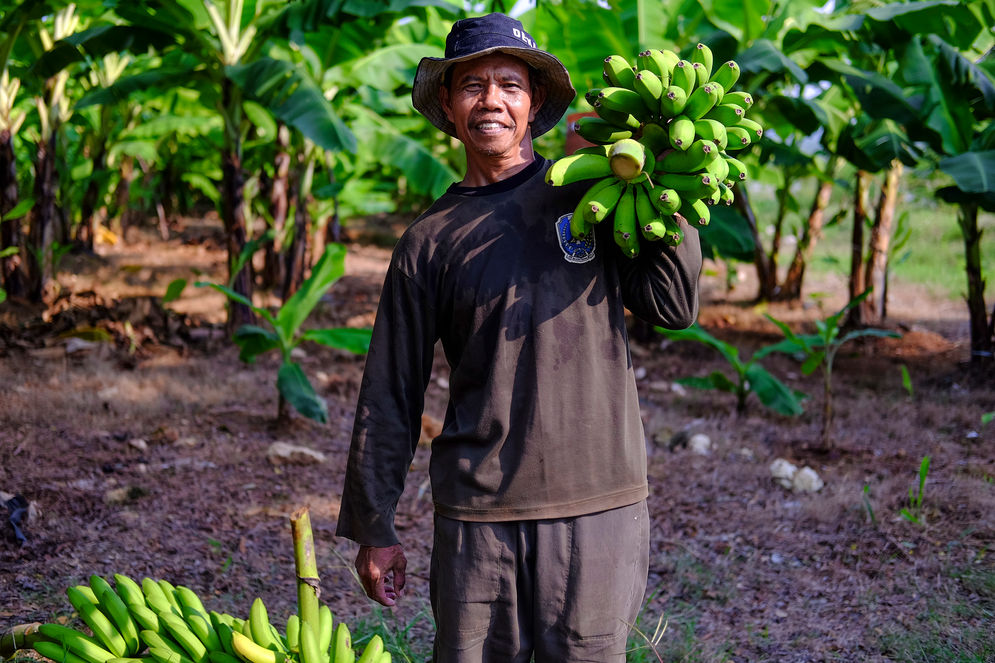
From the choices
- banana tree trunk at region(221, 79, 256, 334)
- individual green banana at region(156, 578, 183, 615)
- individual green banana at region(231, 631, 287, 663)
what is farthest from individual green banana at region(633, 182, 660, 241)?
banana tree trunk at region(221, 79, 256, 334)

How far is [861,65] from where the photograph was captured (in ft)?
23.9

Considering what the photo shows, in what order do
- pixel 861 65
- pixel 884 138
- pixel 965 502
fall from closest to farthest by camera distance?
pixel 965 502
pixel 884 138
pixel 861 65

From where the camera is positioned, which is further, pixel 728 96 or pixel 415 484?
pixel 415 484

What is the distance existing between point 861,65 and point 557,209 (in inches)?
264

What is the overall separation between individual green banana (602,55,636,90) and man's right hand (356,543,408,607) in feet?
3.70

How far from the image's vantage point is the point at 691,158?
60.0 inches

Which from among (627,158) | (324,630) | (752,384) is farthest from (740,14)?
(324,630)

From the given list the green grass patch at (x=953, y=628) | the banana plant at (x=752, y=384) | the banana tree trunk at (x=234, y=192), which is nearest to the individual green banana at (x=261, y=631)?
the green grass patch at (x=953, y=628)

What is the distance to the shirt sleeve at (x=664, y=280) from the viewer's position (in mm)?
1656

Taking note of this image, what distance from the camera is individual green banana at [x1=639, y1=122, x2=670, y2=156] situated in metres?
1.62

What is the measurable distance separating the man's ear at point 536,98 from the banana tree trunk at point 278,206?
5572mm

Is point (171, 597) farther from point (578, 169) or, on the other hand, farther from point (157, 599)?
point (578, 169)

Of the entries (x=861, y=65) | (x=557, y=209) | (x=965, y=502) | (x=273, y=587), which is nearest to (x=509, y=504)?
(x=557, y=209)

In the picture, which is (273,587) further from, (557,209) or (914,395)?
(914,395)
